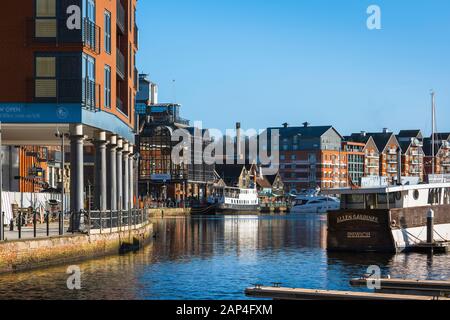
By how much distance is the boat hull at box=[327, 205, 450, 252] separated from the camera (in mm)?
47562

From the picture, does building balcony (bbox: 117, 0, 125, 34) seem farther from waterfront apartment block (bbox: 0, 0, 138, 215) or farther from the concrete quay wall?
the concrete quay wall

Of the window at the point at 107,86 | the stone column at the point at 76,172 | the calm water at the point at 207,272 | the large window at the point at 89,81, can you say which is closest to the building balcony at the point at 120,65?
the window at the point at 107,86

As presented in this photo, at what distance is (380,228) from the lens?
47938mm

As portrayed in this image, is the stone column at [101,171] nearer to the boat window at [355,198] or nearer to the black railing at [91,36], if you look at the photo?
the black railing at [91,36]

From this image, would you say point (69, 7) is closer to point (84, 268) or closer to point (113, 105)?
point (113, 105)

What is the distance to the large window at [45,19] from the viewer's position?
140 ft

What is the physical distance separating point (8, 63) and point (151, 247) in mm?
16646

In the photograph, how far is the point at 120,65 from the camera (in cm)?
5753

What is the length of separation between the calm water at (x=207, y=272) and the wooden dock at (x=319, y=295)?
4.00 m

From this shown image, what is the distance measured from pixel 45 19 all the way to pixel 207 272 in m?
14.6

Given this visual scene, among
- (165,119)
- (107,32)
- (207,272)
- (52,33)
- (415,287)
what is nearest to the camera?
(415,287)

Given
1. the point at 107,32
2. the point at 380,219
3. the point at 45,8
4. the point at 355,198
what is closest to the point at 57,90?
the point at 45,8

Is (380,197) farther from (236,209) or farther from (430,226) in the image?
(236,209)
